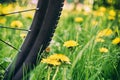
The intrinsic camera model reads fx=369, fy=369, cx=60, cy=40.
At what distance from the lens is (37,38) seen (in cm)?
172

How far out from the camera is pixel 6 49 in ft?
7.08

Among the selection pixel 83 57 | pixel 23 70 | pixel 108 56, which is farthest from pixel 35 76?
pixel 108 56

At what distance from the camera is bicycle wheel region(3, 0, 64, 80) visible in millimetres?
1680

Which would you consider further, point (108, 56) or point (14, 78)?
point (108, 56)

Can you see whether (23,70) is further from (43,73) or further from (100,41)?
(100,41)

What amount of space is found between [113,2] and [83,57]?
7.57 feet

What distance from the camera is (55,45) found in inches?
89.0

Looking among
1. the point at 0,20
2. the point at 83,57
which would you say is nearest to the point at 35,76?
the point at 83,57

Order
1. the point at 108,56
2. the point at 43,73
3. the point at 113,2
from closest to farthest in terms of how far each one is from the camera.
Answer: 1. the point at 43,73
2. the point at 108,56
3. the point at 113,2

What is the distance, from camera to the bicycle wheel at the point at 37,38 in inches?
66.1

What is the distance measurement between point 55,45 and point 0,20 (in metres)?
0.71

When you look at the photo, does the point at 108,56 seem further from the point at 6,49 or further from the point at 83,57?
the point at 6,49

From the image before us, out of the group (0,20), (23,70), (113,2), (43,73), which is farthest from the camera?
(113,2)

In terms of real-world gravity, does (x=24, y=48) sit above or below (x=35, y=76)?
above
